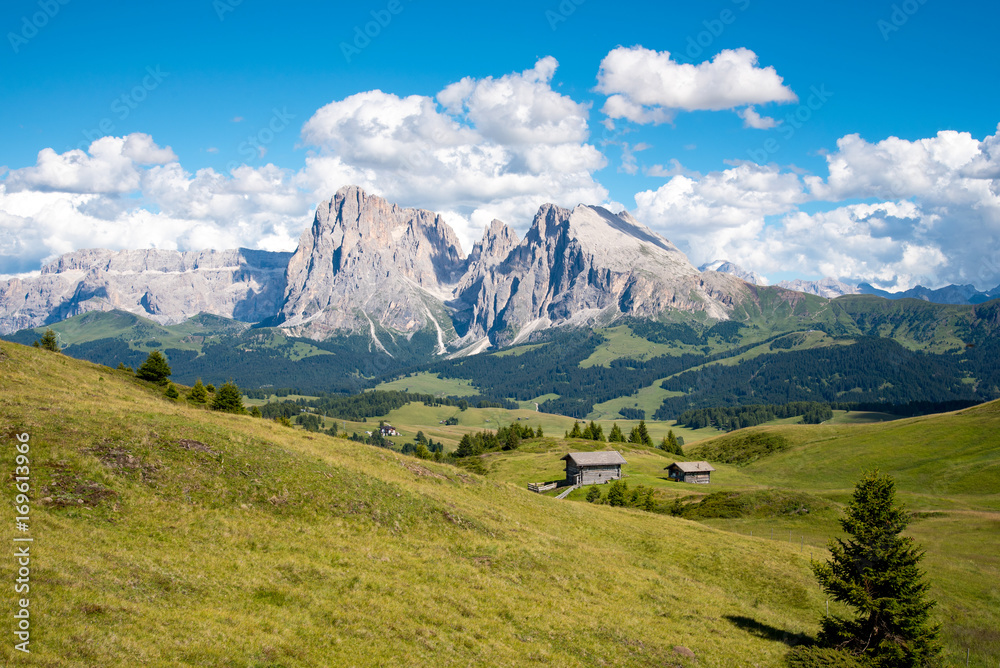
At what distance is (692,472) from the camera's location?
11169 cm

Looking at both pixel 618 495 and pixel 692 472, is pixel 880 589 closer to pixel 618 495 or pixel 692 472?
pixel 618 495

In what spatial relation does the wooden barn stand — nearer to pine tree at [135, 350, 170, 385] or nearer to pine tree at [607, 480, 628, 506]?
pine tree at [607, 480, 628, 506]

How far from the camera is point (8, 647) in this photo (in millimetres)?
15266

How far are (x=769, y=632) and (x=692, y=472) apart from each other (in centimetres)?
8122

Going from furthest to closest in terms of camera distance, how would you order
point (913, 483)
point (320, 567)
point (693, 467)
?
1. point (693, 467)
2. point (913, 483)
3. point (320, 567)

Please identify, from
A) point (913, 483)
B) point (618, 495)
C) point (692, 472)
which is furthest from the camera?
point (692, 472)

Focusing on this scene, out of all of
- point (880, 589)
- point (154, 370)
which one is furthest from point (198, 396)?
point (880, 589)

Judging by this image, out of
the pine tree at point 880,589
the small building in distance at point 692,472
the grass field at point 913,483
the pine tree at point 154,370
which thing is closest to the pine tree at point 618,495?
the grass field at point 913,483

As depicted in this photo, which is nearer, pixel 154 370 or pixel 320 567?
pixel 320 567

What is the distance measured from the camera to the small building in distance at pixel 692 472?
112 meters

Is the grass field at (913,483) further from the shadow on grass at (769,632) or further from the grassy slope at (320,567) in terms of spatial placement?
the grassy slope at (320,567)

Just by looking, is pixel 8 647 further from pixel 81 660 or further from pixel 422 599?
pixel 422 599

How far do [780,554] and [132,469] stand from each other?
5068 centimetres

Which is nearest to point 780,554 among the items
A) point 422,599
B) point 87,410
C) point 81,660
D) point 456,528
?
point 456,528
